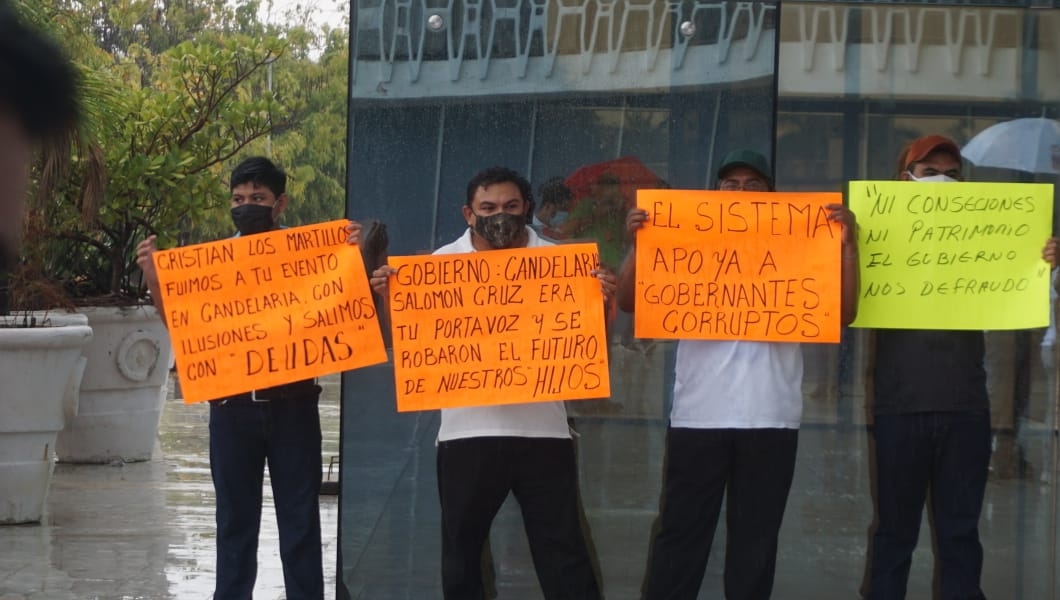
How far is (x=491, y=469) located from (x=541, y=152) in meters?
1.46

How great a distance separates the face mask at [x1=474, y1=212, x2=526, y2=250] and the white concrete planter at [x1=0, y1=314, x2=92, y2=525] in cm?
A: 389

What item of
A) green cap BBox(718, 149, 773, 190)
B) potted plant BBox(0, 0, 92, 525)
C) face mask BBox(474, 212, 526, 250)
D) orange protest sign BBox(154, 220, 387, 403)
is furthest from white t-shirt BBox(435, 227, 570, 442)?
potted plant BBox(0, 0, 92, 525)

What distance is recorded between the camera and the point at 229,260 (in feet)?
17.7

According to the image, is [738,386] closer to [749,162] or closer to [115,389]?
[749,162]

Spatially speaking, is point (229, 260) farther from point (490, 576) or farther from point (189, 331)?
point (490, 576)

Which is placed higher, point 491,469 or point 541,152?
point 541,152

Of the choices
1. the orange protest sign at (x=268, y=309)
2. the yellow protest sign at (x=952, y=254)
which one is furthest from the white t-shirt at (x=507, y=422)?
the yellow protest sign at (x=952, y=254)

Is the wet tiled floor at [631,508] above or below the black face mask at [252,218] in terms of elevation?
below

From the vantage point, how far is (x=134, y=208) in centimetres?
1038

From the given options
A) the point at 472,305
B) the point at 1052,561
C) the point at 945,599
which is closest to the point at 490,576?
the point at 472,305

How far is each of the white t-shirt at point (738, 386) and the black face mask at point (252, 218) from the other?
4.93 feet

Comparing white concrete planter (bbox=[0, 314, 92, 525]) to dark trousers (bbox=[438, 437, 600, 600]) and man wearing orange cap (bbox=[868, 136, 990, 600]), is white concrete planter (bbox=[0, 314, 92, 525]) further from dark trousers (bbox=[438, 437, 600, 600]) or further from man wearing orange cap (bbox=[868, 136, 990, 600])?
man wearing orange cap (bbox=[868, 136, 990, 600])

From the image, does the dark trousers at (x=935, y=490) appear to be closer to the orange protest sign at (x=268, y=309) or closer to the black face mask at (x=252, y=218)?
the orange protest sign at (x=268, y=309)

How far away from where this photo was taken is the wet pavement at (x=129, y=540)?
6840 mm
